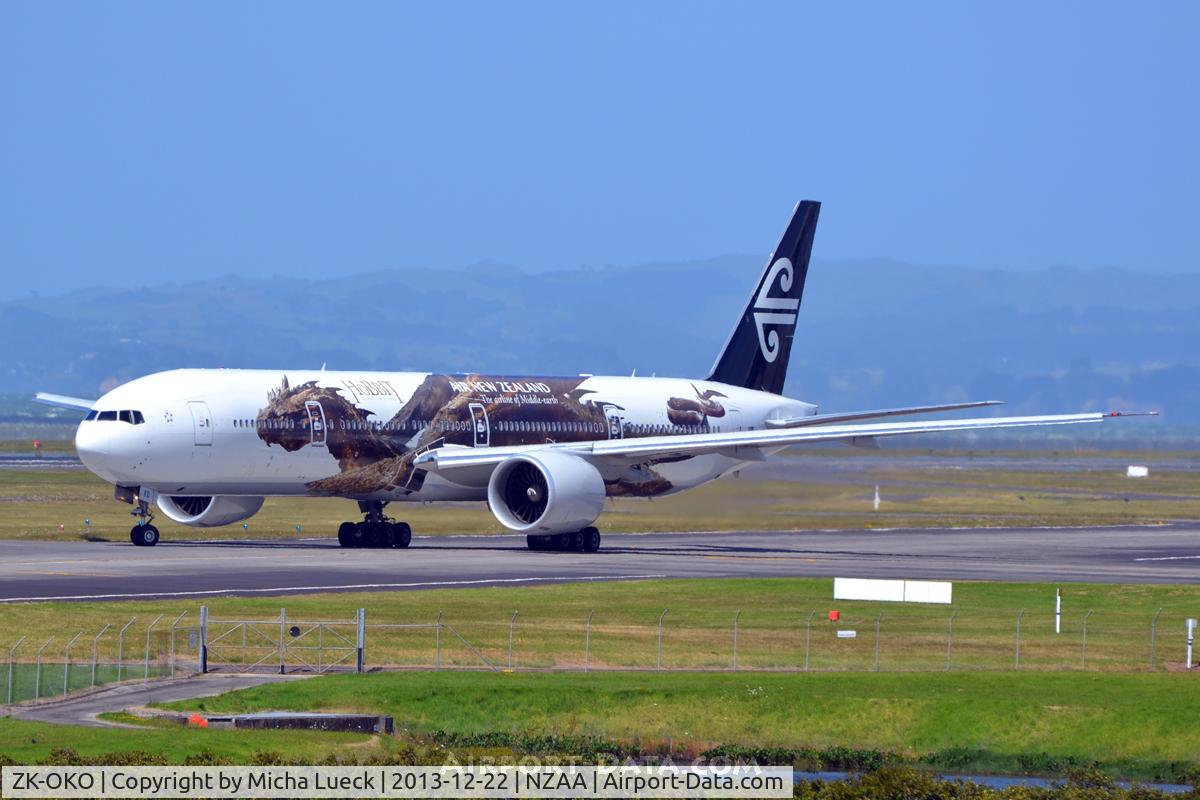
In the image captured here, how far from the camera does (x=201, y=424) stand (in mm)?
58406

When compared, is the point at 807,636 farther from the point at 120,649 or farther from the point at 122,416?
the point at 122,416

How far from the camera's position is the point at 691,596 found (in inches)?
1971

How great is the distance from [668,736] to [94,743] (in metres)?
10.2

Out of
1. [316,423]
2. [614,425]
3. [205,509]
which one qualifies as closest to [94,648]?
[316,423]

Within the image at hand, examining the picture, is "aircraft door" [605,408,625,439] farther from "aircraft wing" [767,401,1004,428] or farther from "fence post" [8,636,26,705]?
"fence post" [8,636,26,705]

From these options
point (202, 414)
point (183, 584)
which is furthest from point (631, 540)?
point (183, 584)

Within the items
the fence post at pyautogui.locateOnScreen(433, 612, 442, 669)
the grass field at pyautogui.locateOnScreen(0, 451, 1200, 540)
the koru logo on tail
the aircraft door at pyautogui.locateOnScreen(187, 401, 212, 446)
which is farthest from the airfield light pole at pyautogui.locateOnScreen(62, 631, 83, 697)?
the koru logo on tail

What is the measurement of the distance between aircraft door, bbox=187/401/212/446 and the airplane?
0.04 metres

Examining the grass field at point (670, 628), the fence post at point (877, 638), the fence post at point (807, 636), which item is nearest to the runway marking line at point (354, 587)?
the grass field at point (670, 628)

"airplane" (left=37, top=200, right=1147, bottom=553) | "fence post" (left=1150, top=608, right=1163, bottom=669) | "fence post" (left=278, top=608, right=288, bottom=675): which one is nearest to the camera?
"fence post" (left=278, top=608, right=288, bottom=675)

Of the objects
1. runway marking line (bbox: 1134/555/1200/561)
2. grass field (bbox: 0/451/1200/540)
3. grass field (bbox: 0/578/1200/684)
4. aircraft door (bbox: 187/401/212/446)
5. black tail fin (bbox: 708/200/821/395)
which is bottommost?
grass field (bbox: 0/578/1200/684)

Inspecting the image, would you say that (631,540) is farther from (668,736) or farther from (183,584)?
(668,736)

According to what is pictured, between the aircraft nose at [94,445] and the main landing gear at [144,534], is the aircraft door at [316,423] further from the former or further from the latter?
the aircraft nose at [94,445]

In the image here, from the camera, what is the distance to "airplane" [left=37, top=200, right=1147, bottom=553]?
58.6 m
